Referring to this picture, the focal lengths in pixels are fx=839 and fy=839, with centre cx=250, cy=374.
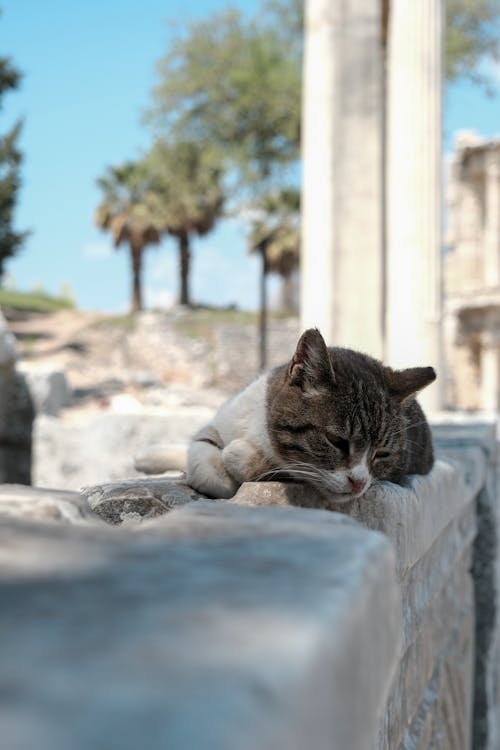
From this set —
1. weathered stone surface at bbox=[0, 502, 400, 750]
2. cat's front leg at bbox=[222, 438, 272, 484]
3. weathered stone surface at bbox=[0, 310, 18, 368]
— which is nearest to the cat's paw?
cat's front leg at bbox=[222, 438, 272, 484]

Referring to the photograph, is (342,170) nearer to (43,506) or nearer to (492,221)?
(43,506)

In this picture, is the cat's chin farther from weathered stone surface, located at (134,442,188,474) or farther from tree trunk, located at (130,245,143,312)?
tree trunk, located at (130,245,143,312)

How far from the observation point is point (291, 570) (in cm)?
108

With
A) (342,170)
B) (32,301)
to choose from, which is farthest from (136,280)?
(342,170)

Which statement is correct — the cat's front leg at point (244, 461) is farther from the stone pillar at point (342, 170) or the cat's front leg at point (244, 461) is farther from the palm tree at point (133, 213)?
the palm tree at point (133, 213)

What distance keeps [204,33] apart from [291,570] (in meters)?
30.9

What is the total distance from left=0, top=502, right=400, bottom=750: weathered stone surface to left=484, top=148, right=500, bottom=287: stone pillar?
2988cm

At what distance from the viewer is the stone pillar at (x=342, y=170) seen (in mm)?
8047

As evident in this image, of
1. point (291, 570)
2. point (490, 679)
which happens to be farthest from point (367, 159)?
point (291, 570)

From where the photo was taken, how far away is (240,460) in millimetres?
2387

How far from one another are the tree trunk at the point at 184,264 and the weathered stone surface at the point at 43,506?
33877mm

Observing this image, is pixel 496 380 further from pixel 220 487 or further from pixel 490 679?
pixel 220 487

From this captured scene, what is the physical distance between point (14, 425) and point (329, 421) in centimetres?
712

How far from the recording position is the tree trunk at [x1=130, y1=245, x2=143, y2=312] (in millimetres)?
35938
